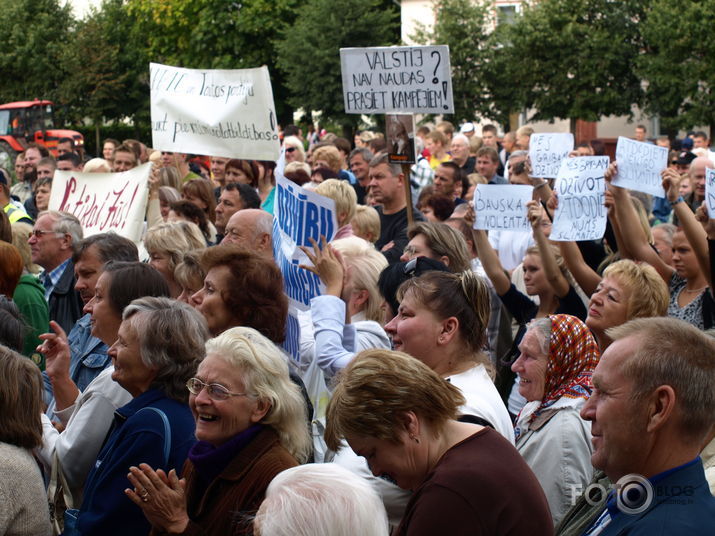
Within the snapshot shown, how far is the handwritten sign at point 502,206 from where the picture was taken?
752 centimetres

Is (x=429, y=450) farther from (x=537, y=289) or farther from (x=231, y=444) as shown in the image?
(x=537, y=289)

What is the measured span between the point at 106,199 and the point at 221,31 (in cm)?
3548

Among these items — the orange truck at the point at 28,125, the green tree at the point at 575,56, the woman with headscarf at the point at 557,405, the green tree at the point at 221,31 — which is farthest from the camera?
the green tree at the point at 221,31

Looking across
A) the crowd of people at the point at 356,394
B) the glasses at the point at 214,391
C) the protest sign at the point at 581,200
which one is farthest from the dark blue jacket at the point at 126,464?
the protest sign at the point at 581,200

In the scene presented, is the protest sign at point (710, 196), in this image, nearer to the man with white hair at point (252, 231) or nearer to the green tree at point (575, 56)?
the man with white hair at point (252, 231)

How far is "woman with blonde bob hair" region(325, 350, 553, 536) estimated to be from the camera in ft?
8.86

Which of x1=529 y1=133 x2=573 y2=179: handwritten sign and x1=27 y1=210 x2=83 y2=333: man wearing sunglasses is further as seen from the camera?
x1=529 y1=133 x2=573 y2=179: handwritten sign

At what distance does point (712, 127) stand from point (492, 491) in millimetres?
28524

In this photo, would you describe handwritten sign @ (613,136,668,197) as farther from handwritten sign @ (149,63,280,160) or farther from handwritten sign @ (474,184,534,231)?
handwritten sign @ (149,63,280,160)

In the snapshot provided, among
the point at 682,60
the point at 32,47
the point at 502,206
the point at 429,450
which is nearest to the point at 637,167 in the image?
the point at 502,206

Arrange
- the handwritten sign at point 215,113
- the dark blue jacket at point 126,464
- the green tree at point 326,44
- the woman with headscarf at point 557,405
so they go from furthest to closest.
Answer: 1. the green tree at point 326,44
2. the handwritten sign at point 215,113
3. the woman with headscarf at point 557,405
4. the dark blue jacket at point 126,464

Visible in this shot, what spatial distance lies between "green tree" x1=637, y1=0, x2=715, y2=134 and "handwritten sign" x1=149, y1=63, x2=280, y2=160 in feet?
75.1

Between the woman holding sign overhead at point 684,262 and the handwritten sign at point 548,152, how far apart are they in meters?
2.97

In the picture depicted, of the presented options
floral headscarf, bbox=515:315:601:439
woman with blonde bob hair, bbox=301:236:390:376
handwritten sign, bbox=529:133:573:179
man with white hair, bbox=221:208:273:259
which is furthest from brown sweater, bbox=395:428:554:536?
handwritten sign, bbox=529:133:573:179
